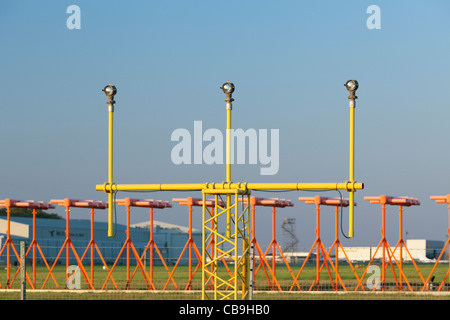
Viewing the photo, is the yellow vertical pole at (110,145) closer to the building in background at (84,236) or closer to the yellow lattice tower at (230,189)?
the yellow lattice tower at (230,189)

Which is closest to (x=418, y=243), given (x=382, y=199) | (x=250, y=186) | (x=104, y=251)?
(x=104, y=251)

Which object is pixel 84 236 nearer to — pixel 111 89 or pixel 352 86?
pixel 111 89

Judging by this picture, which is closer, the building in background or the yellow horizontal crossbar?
the yellow horizontal crossbar

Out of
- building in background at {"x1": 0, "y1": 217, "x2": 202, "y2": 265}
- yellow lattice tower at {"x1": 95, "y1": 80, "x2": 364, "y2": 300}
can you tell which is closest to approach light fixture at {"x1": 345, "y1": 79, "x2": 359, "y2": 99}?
yellow lattice tower at {"x1": 95, "y1": 80, "x2": 364, "y2": 300}

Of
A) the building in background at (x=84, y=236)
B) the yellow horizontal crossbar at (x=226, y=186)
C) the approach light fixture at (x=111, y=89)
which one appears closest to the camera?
the yellow horizontal crossbar at (x=226, y=186)

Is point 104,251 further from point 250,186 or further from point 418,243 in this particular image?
point 250,186

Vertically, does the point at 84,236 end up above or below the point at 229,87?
below

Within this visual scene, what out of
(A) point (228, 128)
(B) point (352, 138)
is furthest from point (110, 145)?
(B) point (352, 138)

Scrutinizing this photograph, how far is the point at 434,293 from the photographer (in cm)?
2962

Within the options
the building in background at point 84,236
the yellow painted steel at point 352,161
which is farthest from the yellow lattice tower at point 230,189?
the building in background at point 84,236

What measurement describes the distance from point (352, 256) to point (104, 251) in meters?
24.2

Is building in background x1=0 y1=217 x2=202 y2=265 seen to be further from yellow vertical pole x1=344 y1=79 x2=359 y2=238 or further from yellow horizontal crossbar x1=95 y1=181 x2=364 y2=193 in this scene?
yellow vertical pole x1=344 y1=79 x2=359 y2=238

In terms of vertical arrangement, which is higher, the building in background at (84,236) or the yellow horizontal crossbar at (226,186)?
the yellow horizontal crossbar at (226,186)

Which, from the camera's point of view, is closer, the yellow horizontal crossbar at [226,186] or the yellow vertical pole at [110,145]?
the yellow horizontal crossbar at [226,186]
